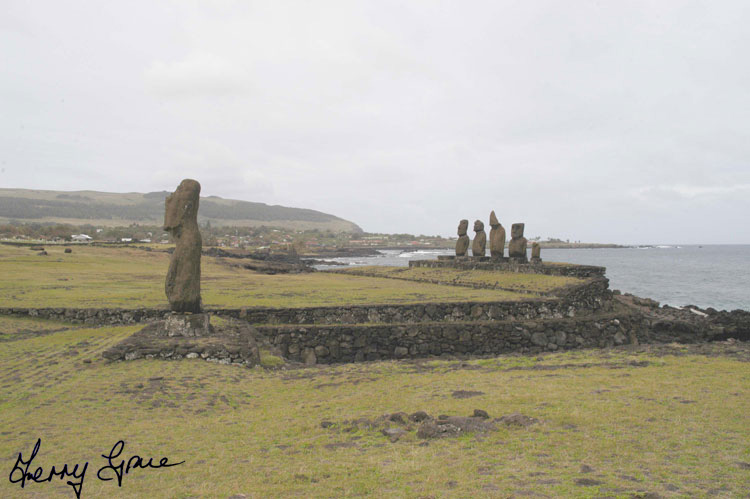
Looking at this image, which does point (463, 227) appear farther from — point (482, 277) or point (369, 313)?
point (369, 313)

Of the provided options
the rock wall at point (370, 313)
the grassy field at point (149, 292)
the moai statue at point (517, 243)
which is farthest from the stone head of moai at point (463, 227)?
the rock wall at point (370, 313)

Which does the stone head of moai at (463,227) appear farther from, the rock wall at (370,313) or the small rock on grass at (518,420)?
the small rock on grass at (518,420)

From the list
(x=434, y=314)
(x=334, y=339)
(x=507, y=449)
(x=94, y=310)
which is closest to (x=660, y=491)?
(x=507, y=449)

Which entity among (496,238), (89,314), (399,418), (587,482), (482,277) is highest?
(496,238)

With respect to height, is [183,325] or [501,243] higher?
[501,243]

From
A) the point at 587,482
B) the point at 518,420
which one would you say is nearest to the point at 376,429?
the point at 518,420

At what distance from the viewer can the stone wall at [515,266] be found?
86.0 ft

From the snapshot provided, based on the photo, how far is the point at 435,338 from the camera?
18656 mm

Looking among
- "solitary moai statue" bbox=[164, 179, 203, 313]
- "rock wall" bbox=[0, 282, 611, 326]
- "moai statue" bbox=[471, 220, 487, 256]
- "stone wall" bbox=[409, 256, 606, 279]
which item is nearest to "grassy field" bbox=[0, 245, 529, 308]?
"rock wall" bbox=[0, 282, 611, 326]

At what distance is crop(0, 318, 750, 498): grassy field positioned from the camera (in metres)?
5.48

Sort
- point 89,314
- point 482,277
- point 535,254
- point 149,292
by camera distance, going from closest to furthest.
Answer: point 89,314 → point 149,292 → point 482,277 → point 535,254
